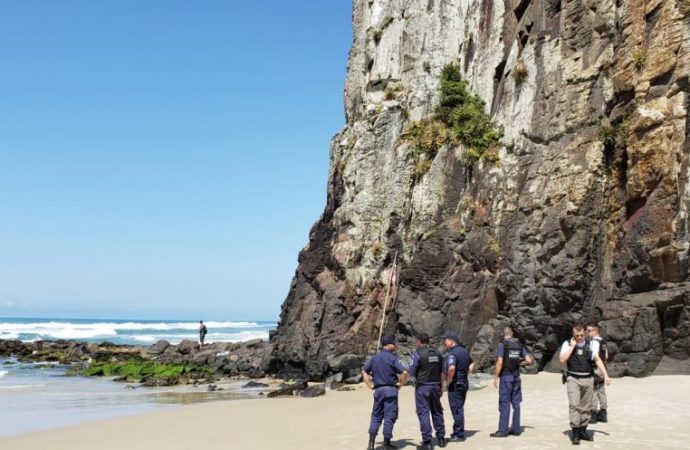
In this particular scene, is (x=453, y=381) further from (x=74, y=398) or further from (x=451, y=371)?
(x=74, y=398)

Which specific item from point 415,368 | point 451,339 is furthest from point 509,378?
point 415,368

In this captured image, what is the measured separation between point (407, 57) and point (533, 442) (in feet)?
89.6

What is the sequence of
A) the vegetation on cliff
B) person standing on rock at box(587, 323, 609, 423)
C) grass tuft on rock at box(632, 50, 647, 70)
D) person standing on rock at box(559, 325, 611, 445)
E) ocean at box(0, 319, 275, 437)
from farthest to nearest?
the vegetation on cliff → grass tuft on rock at box(632, 50, 647, 70) → ocean at box(0, 319, 275, 437) → person standing on rock at box(587, 323, 609, 423) → person standing on rock at box(559, 325, 611, 445)

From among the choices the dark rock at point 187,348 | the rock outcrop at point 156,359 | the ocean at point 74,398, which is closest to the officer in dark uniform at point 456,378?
the ocean at point 74,398

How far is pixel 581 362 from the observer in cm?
1018

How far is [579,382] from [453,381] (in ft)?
6.68

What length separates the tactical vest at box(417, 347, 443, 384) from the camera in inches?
408

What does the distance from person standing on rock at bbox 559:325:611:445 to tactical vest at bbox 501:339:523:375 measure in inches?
32.4

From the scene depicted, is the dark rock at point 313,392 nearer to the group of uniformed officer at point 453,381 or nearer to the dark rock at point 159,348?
the group of uniformed officer at point 453,381

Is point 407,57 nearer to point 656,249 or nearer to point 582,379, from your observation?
point 656,249

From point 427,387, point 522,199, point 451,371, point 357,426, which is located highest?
point 522,199

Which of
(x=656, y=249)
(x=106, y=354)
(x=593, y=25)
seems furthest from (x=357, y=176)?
(x=106, y=354)

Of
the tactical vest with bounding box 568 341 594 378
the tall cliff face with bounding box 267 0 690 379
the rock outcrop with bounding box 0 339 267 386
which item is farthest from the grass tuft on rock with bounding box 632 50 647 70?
the rock outcrop with bounding box 0 339 267 386

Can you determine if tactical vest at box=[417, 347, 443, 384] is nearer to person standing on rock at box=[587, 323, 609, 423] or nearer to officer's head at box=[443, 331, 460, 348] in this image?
officer's head at box=[443, 331, 460, 348]
